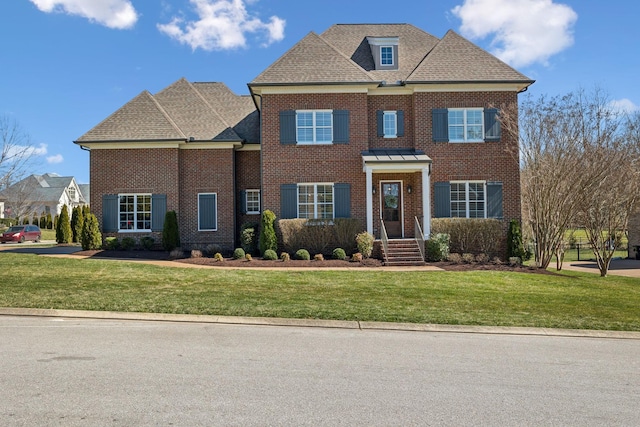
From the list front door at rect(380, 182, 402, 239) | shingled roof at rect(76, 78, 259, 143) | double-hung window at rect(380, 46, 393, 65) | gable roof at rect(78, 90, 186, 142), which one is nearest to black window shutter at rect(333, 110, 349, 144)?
front door at rect(380, 182, 402, 239)

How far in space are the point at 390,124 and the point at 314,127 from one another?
323cm

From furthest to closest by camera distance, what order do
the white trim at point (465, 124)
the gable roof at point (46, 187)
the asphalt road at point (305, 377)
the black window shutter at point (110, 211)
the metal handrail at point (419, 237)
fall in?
the gable roof at point (46, 187), the black window shutter at point (110, 211), the white trim at point (465, 124), the metal handrail at point (419, 237), the asphalt road at point (305, 377)

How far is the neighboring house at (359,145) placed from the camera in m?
19.9

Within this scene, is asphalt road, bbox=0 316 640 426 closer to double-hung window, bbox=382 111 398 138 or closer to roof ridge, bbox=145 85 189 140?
double-hung window, bbox=382 111 398 138

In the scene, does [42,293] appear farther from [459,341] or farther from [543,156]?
[543,156]

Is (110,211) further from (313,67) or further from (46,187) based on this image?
(46,187)

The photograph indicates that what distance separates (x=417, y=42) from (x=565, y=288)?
14.3 m

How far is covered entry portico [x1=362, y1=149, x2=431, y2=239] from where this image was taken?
19.0m

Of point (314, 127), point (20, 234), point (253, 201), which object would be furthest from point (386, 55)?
point (20, 234)

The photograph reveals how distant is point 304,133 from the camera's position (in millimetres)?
20156

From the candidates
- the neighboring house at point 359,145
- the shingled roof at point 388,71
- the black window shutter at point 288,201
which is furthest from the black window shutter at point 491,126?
the black window shutter at point 288,201

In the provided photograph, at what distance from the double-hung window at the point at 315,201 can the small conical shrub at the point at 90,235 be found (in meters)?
8.93

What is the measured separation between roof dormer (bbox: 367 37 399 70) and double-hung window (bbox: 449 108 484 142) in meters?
3.68

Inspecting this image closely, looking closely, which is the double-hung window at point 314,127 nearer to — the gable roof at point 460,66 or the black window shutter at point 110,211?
the gable roof at point 460,66
